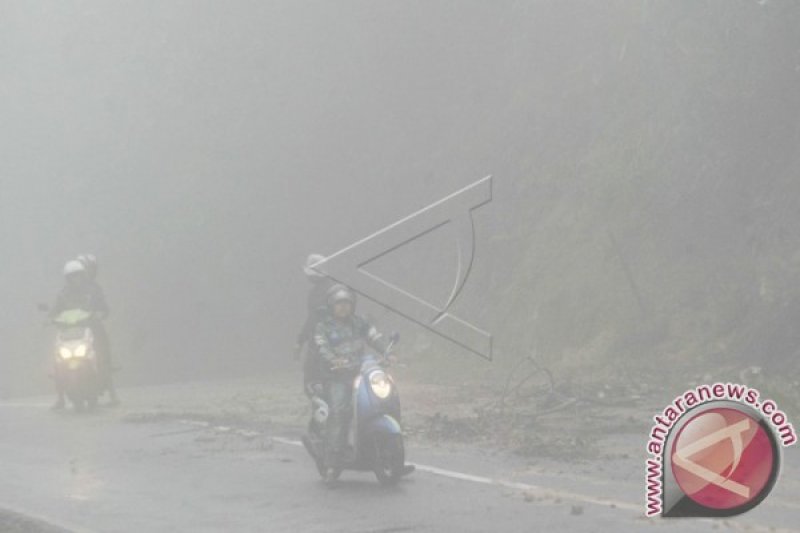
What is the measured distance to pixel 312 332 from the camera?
1158cm

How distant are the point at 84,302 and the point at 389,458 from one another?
9.07m

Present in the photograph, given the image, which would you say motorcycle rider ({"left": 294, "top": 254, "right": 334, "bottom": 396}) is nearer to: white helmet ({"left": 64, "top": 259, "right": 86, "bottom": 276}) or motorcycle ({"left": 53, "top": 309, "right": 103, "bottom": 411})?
motorcycle ({"left": 53, "top": 309, "right": 103, "bottom": 411})

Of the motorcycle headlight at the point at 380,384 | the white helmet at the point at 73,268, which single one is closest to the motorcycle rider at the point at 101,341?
the white helmet at the point at 73,268

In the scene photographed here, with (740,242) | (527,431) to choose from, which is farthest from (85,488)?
(740,242)

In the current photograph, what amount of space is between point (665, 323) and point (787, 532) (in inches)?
402

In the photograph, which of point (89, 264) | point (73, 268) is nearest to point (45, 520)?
point (73, 268)

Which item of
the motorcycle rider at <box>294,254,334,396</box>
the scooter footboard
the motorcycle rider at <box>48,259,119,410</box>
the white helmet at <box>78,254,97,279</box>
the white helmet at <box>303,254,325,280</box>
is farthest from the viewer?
the white helmet at <box>78,254,97,279</box>

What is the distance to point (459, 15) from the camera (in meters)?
27.9

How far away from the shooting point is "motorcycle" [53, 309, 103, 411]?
17719 mm

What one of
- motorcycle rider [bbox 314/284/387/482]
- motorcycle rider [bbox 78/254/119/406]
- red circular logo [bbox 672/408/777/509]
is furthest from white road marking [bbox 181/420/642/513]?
motorcycle rider [bbox 78/254/119/406]

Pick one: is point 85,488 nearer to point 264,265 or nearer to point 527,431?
point 527,431

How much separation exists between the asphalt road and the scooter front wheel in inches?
5.4

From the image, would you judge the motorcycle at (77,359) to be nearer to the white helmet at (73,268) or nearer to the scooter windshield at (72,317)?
the scooter windshield at (72,317)

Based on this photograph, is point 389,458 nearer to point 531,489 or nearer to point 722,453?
point 531,489
